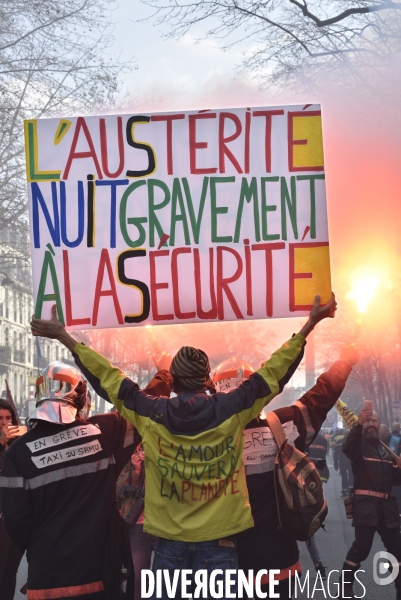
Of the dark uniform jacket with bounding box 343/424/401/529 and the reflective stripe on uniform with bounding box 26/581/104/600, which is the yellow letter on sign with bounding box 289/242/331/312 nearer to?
the reflective stripe on uniform with bounding box 26/581/104/600

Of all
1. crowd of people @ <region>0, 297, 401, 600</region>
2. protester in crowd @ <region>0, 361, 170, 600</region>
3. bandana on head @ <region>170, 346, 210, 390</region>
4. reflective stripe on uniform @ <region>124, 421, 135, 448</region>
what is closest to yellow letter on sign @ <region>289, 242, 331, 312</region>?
crowd of people @ <region>0, 297, 401, 600</region>

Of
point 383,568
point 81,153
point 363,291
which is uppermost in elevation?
point 81,153

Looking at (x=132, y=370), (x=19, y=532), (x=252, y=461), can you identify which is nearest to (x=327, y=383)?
(x=252, y=461)

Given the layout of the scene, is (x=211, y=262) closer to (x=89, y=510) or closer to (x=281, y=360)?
(x=281, y=360)

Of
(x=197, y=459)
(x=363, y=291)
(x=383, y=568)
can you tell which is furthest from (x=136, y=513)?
(x=383, y=568)

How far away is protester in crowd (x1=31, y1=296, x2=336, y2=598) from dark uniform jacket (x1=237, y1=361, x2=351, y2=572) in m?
0.36

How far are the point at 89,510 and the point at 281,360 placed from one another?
1.10m

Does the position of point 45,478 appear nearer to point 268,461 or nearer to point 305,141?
point 268,461

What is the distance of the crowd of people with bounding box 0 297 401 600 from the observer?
4121 millimetres

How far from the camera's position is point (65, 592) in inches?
168

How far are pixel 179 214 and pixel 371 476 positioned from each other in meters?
4.95

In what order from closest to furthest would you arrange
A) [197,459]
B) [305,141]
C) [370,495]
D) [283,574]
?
[197,459]
[283,574]
[305,141]
[370,495]

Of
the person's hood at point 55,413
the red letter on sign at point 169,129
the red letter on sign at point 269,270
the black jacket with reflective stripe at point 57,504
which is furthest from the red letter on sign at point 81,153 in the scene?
the black jacket with reflective stripe at point 57,504

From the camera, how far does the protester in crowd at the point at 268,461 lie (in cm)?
450
